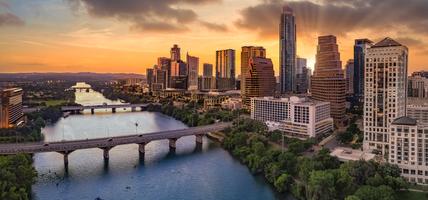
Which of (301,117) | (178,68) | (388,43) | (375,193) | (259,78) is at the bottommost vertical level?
(375,193)

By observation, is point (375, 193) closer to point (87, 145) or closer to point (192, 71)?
point (87, 145)

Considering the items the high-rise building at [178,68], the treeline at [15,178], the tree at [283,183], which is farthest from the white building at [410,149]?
the high-rise building at [178,68]

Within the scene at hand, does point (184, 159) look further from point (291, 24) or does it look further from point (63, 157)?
point (291, 24)

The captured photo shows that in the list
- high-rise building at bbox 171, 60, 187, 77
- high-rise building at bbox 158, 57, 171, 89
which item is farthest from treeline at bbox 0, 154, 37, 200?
high-rise building at bbox 171, 60, 187, 77

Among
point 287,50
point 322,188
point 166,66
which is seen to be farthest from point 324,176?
point 166,66

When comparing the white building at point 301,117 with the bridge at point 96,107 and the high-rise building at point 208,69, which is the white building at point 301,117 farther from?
the high-rise building at point 208,69
